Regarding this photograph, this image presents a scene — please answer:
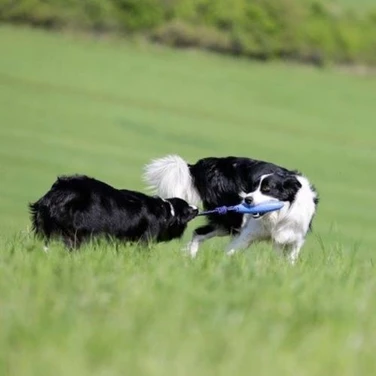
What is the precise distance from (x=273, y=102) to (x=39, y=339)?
4187 centimetres

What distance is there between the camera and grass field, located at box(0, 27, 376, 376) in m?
4.68

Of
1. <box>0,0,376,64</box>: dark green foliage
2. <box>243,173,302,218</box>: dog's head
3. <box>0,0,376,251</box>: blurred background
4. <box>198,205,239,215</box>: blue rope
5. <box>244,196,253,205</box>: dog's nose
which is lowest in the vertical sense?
<box>0,0,376,251</box>: blurred background

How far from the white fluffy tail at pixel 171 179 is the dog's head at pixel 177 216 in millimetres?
783

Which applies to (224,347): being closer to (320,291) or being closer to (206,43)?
(320,291)

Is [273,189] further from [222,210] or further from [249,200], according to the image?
[222,210]

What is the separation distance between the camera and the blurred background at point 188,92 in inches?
1053

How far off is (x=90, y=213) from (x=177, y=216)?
115 cm

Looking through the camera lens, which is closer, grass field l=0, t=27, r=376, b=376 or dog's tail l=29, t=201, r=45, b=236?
grass field l=0, t=27, r=376, b=376

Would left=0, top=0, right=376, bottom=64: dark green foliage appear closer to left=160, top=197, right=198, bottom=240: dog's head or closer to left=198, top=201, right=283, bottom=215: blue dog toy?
left=198, top=201, right=283, bottom=215: blue dog toy

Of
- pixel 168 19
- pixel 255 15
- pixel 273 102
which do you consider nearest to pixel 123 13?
→ pixel 168 19

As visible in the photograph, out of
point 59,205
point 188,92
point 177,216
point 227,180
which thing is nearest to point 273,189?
point 227,180

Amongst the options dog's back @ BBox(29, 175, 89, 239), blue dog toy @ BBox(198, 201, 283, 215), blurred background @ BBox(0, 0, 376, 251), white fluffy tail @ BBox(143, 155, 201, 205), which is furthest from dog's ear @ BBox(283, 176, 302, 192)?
blurred background @ BBox(0, 0, 376, 251)

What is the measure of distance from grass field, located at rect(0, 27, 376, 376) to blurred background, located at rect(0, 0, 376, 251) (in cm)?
12

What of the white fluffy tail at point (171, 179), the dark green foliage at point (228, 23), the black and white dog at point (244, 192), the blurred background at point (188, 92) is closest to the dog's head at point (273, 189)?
the black and white dog at point (244, 192)
